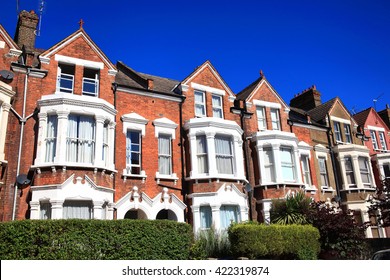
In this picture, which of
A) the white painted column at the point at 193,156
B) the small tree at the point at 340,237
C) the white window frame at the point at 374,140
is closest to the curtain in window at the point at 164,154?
the white painted column at the point at 193,156

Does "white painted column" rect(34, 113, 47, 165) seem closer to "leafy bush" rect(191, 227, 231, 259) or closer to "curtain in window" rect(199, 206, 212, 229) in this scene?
"leafy bush" rect(191, 227, 231, 259)

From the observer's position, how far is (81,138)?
16.4 meters

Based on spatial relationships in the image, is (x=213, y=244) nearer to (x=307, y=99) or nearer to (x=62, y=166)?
(x=62, y=166)

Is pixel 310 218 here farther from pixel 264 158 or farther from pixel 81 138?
pixel 81 138

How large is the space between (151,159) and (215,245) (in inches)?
231

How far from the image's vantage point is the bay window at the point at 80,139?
52.9 feet

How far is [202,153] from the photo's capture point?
19.6 metres

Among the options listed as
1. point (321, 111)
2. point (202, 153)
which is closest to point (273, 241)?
point (202, 153)

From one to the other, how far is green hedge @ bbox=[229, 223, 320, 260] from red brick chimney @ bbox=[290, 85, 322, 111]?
17.9m

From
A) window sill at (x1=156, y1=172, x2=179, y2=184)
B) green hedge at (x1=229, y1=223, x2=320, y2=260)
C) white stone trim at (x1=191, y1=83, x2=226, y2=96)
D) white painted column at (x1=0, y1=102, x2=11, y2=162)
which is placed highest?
white stone trim at (x1=191, y1=83, x2=226, y2=96)

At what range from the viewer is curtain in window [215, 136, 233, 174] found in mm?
19766

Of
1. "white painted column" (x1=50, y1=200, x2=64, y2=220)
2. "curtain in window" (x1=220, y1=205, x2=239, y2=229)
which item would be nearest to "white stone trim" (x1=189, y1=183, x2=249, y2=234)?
"curtain in window" (x1=220, y1=205, x2=239, y2=229)

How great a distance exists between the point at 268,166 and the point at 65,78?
12722 mm

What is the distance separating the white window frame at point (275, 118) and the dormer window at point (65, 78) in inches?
521
